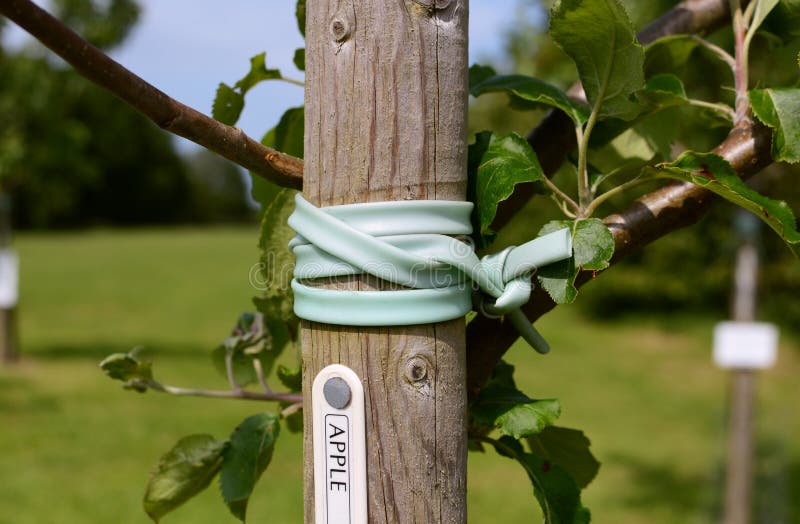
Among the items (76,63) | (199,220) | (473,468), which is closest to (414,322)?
(76,63)

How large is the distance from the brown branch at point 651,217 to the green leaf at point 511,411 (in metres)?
0.02

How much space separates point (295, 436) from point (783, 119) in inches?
251

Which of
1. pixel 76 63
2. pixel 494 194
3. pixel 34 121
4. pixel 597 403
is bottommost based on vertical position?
pixel 597 403

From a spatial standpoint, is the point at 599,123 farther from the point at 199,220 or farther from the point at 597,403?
the point at 199,220

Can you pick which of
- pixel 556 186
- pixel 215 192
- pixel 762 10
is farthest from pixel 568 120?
pixel 215 192

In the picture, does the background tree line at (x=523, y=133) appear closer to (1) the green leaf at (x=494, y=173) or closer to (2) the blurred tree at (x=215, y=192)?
(1) the green leaf at (x=494, y=173)

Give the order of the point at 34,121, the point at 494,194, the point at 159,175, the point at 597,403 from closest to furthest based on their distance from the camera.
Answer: the point at 494,194 < the point at 597,403 < the point at 34,121 < the point at 159,175

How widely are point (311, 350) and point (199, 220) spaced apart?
154 feet

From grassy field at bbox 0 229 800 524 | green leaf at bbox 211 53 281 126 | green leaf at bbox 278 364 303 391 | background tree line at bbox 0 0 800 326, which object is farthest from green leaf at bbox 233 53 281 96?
background tree line at bbox 0 0 800 326

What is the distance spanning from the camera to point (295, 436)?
6887 millimetres

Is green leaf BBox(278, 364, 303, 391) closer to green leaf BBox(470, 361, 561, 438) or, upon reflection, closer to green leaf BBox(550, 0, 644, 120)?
green leaf BBox(470, 361, 561, 438)

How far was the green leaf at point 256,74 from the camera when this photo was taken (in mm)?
1101

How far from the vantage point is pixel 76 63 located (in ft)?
2.52

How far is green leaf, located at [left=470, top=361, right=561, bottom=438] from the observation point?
0.91 meters
